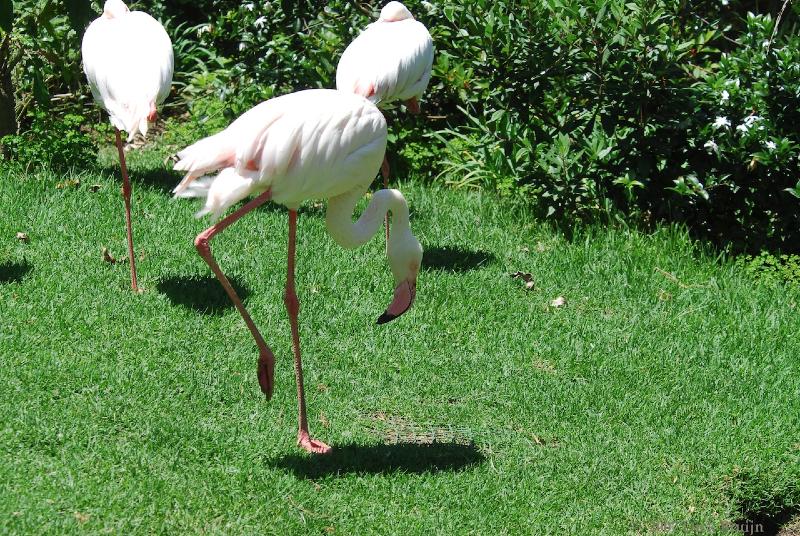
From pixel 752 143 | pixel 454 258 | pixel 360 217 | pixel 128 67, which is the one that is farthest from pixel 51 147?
pixel 752 143

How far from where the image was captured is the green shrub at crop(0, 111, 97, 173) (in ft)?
24.1

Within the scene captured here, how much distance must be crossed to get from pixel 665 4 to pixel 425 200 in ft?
7.32

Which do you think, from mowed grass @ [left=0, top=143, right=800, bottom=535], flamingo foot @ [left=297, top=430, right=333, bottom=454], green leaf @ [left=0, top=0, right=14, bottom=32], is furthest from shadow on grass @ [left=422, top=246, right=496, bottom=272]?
green leaf @ [left=0, top=0, right=14, bottom=32]

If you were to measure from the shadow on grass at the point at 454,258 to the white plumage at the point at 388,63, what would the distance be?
3.46 ft

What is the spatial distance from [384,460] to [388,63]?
276cm

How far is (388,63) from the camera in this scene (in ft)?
20.5

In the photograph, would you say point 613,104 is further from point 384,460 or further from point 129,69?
point 384,460

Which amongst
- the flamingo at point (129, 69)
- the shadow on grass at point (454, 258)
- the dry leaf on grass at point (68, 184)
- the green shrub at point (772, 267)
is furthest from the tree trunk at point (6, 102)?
the green shrub at point (772, 267)

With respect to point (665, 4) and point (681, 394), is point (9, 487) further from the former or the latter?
point (665, 4)

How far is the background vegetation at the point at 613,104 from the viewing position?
666cm

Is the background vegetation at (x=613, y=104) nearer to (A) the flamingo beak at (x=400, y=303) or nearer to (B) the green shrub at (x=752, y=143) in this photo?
(B) the green shrub at (x=752, y=143)

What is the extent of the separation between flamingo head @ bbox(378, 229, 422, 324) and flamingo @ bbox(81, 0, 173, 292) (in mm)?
1586

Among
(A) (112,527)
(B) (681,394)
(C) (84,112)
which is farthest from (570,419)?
(C) (84,112)

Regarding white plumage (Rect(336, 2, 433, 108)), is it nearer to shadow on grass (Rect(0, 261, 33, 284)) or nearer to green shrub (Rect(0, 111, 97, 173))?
shadow on grass (Rect(0, 261, 33, 284))
